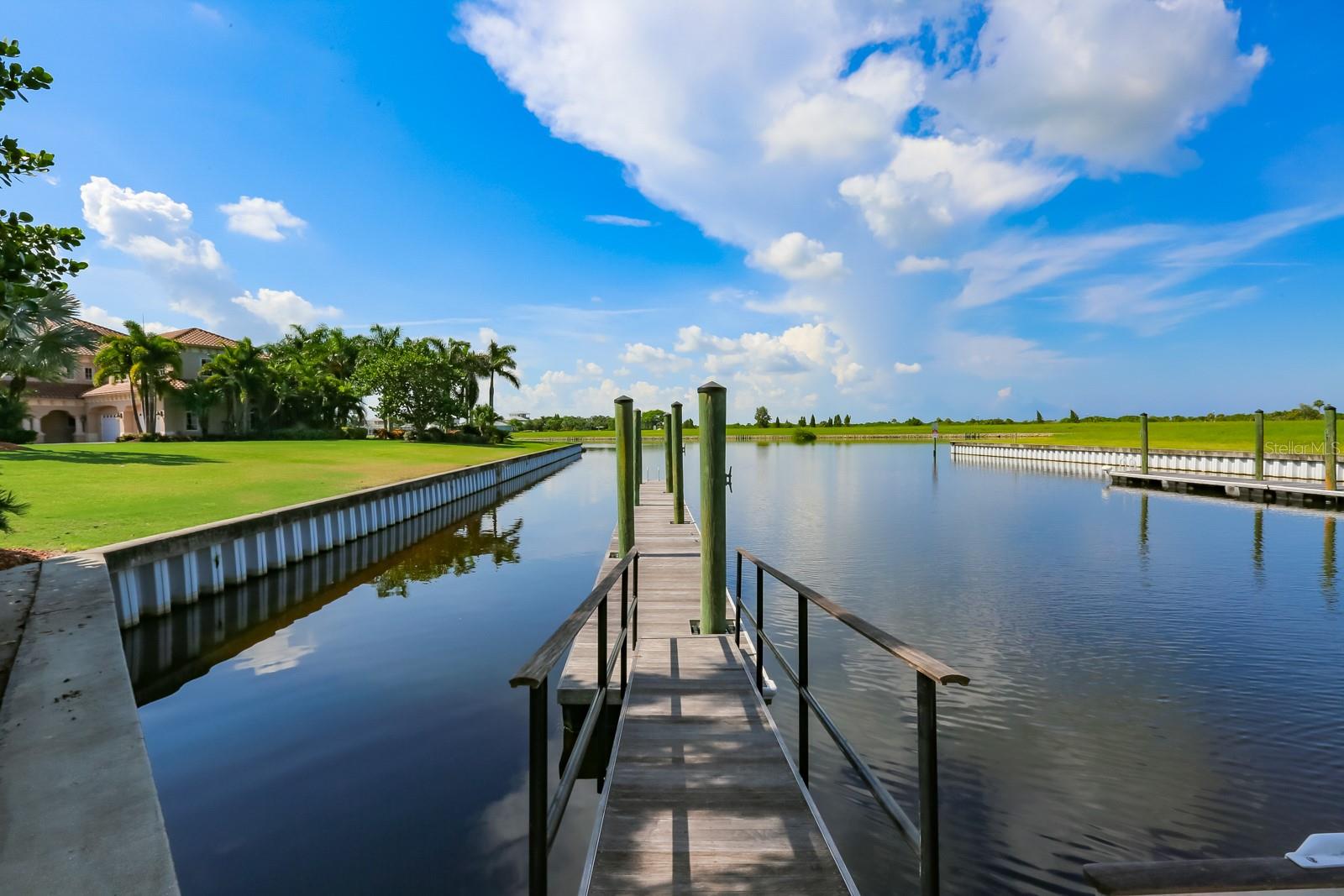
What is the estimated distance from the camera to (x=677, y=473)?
1705 cm

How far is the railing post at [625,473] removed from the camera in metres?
10.5

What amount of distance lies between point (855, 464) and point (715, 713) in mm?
46318

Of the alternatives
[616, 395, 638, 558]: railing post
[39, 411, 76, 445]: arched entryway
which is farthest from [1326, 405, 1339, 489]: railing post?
[39, 411, 76, 445]: arched entryway

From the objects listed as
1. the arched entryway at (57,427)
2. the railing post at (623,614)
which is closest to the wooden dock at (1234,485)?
the railing post at (623,614)

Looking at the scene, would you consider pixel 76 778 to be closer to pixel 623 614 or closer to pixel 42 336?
pixel 623 614

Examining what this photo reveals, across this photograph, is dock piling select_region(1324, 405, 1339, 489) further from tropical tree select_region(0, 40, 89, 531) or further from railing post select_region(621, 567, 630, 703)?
tropical tree select_region(0, 40, 89, 531)

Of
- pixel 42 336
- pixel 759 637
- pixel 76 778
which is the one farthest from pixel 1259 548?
pixel 42 336

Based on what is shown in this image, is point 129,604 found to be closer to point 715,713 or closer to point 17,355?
point 17,355

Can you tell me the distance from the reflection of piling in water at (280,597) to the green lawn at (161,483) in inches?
72.1

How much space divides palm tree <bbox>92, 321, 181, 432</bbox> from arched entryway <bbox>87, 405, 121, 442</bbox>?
466 cm

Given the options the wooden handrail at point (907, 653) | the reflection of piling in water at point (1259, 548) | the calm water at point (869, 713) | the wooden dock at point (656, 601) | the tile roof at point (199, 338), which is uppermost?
the tile roof at point (199, 338)

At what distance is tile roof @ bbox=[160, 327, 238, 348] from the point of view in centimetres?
4841

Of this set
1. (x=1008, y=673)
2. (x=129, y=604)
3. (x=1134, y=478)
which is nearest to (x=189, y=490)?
(x=129, y=604)

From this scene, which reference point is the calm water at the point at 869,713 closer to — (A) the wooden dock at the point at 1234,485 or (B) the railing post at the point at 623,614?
(B) the railing post at the point at 623,614
